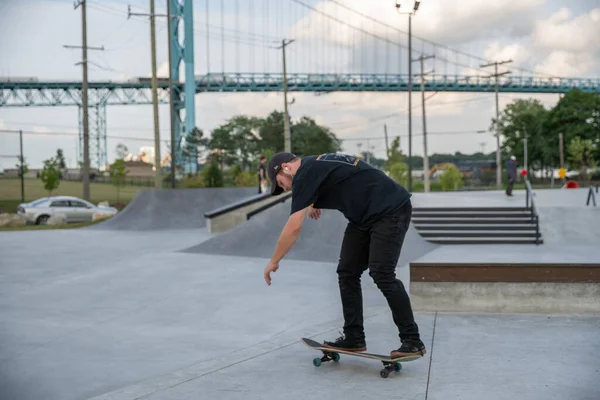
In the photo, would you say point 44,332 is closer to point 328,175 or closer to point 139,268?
point 328,175

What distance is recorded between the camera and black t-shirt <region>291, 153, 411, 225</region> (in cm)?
419

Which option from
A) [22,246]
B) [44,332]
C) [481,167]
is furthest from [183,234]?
[481,167]

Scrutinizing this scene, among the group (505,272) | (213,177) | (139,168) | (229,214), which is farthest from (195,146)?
(139,168)

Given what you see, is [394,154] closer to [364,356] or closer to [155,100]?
[155,100]

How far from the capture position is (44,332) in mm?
6422

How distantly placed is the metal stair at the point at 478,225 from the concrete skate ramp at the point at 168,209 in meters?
9.87

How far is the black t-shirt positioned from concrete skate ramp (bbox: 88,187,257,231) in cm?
1791

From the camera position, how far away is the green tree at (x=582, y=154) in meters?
60.9

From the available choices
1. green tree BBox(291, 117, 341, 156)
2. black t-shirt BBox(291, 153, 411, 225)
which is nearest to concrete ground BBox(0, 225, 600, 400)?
black t-shirt BBox(291, 153, 411, 225)

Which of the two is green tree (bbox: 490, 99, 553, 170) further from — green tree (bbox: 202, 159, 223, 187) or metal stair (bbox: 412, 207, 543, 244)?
metal stair (bbox: 412, 207, 543, 244)

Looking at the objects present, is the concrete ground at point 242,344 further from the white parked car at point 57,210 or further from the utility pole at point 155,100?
the utility pole at point 155,100

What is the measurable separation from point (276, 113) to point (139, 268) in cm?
7867

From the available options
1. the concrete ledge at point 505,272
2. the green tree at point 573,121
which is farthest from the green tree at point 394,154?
the concrete ledge at point 505,272

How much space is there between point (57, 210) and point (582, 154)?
53454 millimetres
